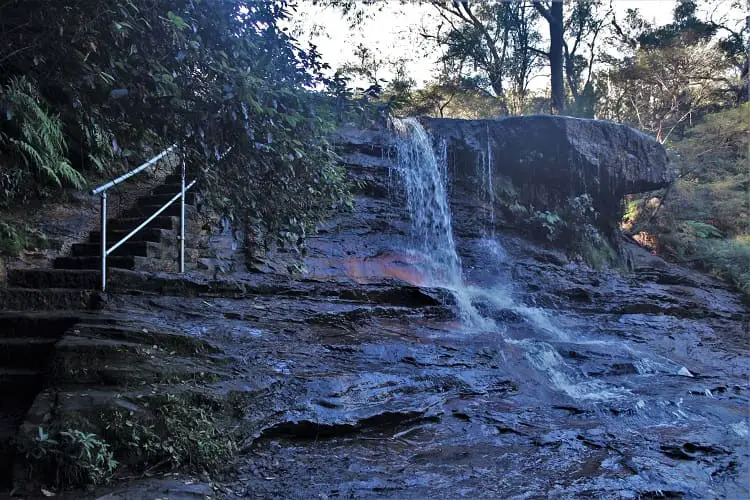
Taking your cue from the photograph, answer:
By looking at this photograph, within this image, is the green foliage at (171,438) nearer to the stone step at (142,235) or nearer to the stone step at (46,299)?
the stone step at (46,299)

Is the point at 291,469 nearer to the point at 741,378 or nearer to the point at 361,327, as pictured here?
the point at 361,327

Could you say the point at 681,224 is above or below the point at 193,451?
above

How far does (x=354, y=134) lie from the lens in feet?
37.4

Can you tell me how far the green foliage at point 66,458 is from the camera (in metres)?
2.73

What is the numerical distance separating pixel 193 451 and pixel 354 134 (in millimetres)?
9105

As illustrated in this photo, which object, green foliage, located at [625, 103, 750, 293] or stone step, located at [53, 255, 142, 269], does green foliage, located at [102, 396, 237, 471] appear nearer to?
stone step, located at [53, 255, 142, 269]

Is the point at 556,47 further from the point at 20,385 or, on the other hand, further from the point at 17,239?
the point at 20,385

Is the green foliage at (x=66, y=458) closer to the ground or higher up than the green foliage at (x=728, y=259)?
closer to the ground

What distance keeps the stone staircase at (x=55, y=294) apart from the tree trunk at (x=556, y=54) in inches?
546

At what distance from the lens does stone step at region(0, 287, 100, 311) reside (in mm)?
4555

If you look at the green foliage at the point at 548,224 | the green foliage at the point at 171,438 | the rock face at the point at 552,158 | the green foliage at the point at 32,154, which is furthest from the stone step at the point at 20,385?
the green foliage at the point at 548,224

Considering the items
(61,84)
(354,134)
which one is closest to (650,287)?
(354,134)

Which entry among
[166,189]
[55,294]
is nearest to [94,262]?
[55,294]

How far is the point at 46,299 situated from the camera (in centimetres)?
467
